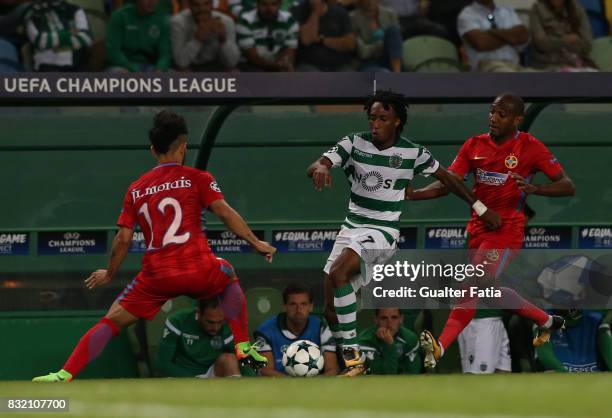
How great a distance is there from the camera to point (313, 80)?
829cm

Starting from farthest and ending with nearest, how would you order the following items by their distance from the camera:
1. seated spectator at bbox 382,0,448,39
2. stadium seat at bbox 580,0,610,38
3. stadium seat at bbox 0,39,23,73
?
1. stadium seat at bbox 580,0,610,38
2. seated spectator at bbox 382,0,448,39
3. stadium seat at bbox 0,39,23,73

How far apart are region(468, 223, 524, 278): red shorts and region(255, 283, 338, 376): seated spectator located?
1.06 metres

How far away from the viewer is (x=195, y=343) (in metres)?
8.34

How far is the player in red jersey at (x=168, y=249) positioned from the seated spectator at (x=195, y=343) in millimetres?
1349

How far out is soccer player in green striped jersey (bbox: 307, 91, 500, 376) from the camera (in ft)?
23.8

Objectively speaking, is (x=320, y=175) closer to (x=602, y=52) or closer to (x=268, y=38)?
(x=268, y=38)

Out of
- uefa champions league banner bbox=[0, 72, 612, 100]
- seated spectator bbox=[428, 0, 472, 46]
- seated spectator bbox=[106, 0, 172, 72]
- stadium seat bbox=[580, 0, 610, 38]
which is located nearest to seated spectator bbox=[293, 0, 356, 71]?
seated spectator bbox=[428, 0, 472, 46]

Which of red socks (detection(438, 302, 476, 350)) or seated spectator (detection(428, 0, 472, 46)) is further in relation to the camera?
seated spectator (detection(428, 0, 472, 46))

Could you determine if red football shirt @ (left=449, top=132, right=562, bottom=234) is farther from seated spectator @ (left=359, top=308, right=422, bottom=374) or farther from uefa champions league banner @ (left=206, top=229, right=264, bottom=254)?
uefa champions league banner @ (left=206, top=229, right=264, bottom=254)

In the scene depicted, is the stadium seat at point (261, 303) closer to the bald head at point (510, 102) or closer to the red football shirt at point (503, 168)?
the red football shirt at point (503, 168)

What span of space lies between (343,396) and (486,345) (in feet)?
8.00

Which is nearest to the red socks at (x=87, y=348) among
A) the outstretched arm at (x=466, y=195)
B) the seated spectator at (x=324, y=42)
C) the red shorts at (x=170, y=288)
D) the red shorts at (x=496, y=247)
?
the red shorts at (x=170, y=288)

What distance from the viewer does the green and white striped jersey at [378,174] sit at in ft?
24.1

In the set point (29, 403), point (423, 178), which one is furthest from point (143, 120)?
point (29, 403)
